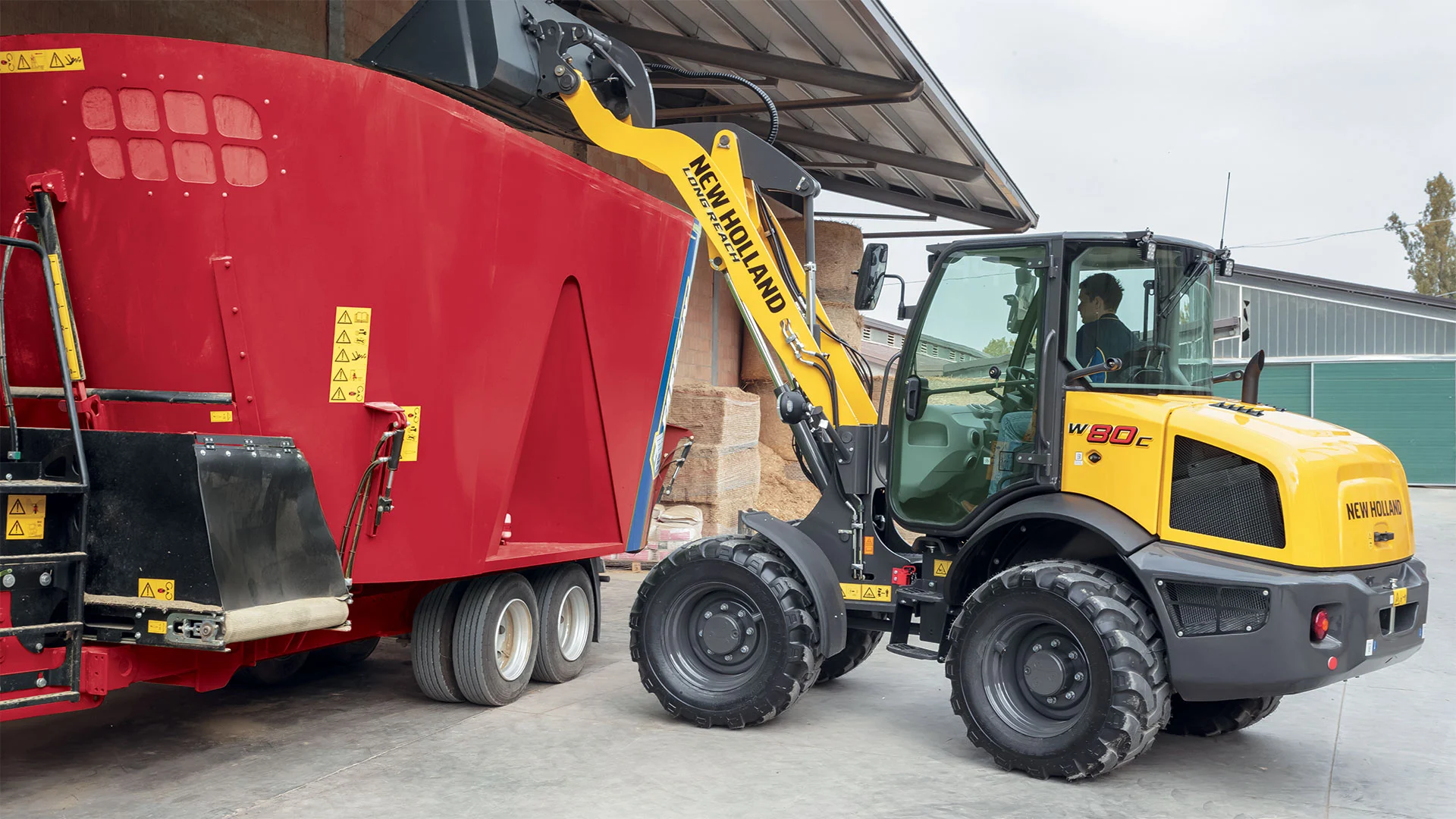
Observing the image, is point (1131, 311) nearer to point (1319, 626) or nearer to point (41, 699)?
point (1319, 626)

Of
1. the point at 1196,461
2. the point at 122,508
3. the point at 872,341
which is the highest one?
the point at 872,341

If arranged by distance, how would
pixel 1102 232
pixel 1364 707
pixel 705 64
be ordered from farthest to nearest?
1. pixel 705 64
2. pixel 1364 707
3. pixel 1102 232

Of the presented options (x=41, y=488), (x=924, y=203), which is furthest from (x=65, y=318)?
(x=924, y=203)

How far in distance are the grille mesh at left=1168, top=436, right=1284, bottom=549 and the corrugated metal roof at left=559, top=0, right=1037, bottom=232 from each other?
17.9ft

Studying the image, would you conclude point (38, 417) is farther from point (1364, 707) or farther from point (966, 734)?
point (1364, 707)

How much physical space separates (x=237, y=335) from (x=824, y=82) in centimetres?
709

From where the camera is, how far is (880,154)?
45.4 ft

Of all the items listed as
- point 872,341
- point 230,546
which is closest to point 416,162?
point 230,546

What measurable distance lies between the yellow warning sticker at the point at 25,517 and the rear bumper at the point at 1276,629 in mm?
4339

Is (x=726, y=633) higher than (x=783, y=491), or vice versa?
(x=783, y=491)

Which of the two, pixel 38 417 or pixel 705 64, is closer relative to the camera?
pixel 38 417

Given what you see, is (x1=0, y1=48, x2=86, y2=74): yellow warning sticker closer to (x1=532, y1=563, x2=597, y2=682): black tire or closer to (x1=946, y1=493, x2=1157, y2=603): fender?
(x1=532, y1=563, x2=597, y2=682): black tire

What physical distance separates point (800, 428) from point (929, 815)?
2337 mm

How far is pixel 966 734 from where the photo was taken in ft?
Answer: 20.2
